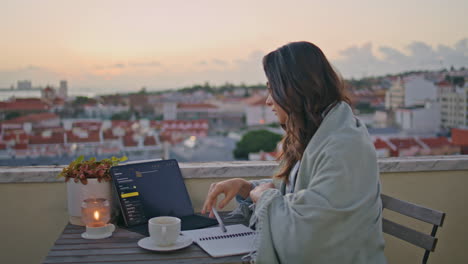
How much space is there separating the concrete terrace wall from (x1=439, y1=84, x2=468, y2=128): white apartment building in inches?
65.2

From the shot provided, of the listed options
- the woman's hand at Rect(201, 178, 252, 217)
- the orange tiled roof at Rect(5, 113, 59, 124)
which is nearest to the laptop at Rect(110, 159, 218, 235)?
the woman's hand at Rect(201, 178, 252, 217)

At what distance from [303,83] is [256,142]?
1138cm

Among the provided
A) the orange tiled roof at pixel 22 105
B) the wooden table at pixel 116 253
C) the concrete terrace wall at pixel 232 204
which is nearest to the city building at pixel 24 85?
the orange tiled roof at pixel 22 105

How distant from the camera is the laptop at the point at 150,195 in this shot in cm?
167

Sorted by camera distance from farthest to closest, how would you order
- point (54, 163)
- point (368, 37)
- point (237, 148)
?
point (237, 148) < point (368, 37) < point (54, 163)

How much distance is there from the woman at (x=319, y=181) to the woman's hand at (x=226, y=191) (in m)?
0.19

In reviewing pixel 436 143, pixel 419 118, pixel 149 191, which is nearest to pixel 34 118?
pixel 149 191

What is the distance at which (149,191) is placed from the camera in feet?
5.77

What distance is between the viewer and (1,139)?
11.7 ft

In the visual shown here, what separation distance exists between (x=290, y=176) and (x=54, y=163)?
1282 millimetres

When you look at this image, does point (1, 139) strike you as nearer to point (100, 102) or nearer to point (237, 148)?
point (100, 102)

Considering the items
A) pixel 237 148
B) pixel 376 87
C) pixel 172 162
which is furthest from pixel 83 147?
pixel 237 148

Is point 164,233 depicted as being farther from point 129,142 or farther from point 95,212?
point 129,142

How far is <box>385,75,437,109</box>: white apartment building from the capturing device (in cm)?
423
